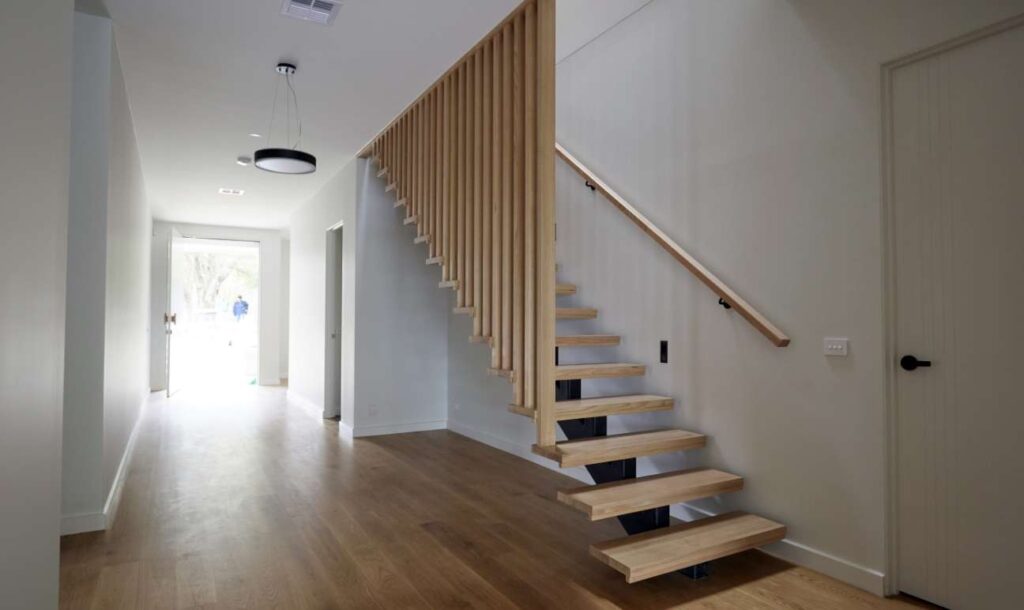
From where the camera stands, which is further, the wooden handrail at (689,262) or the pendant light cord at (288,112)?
the pendant light cord at (288,112)

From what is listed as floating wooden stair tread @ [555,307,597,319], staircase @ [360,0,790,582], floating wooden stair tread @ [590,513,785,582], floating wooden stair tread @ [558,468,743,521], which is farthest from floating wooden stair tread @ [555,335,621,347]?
floating wooden stair tread @ [590,513,785,582]

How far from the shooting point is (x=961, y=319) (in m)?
2.49

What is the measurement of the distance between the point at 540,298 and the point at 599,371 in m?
0.81

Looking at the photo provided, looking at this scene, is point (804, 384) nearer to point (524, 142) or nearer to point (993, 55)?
point (993, 55)

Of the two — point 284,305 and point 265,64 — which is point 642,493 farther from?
point 284,305

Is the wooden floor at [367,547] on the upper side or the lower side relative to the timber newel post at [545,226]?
lower

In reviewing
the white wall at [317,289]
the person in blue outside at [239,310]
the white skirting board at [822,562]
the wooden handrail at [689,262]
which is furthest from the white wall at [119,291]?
the person in blue outside at [239,310]

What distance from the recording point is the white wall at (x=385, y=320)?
6207mm

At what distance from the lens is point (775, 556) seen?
10.1 ft

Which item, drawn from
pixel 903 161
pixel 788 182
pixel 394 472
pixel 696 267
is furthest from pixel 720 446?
pixel 394 472

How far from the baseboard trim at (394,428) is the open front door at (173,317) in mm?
4737

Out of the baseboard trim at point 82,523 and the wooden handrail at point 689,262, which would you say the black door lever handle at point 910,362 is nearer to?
the wooden handrail at point 689,262

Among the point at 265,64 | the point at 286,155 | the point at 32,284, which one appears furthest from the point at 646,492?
the point at 265,64

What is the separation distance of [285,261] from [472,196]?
946cm
